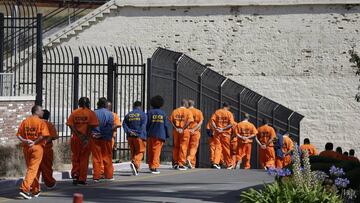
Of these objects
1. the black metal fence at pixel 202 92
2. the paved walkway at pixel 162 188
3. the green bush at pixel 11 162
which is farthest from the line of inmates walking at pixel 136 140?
the black metal fence at pixel 202 92

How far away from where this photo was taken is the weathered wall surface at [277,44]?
1551 inches

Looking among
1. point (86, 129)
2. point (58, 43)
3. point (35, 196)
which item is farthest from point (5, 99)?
point (58, 43)

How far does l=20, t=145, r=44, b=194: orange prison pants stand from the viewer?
17.0 meters

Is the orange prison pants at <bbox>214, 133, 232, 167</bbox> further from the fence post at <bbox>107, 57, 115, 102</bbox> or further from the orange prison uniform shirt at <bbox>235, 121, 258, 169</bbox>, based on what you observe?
the fence post at <bbox>107, 57, 115, 102</bbox>

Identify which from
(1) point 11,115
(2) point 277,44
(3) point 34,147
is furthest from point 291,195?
(2) point 277,44

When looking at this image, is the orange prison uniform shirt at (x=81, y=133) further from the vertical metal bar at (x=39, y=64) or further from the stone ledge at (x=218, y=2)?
the stone ledge at (x=218, y=2)

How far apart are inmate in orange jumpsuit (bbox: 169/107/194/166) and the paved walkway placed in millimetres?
1367

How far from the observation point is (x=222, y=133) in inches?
Result: 1038

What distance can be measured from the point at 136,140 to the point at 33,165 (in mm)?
4897

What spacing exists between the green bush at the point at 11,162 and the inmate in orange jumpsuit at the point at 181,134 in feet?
14.6

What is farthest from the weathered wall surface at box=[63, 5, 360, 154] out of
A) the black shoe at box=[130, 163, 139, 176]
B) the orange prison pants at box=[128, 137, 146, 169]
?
the orange prison pants at box=[128, 137, 146, 169]

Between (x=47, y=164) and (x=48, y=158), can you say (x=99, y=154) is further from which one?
(x=48, y=158)

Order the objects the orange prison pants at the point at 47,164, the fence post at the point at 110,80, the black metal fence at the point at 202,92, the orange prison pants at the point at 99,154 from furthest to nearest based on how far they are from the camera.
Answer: the black metal fence at the point at 202,92 < the fence post at the point at 110,80 < the orange prison pants at the point at 99,154 < the orange prison pants at the point at 47,164

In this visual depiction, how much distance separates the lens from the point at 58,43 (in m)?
Result: 41.0
